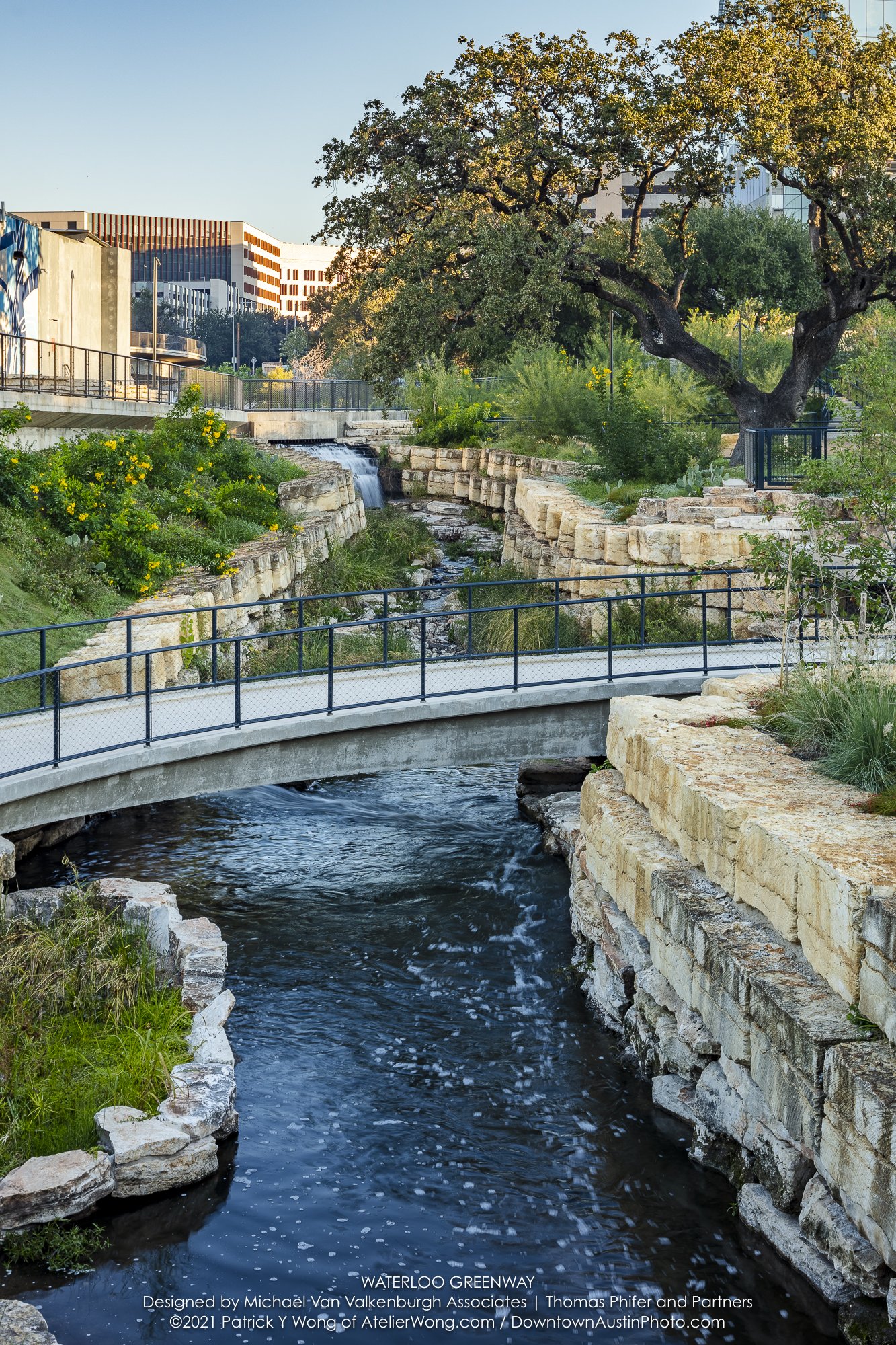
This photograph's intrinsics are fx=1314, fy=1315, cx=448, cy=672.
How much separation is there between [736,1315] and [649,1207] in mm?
973

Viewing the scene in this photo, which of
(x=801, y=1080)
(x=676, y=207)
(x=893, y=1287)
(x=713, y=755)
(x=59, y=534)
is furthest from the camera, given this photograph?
(x=676, y=207)

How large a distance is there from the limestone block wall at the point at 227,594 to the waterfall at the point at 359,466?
3.60 metres

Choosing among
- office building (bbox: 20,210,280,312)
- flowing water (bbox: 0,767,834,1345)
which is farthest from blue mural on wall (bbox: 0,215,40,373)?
office building (bbox: 20,210,280,312)

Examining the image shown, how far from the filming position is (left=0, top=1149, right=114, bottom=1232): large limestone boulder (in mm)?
6695

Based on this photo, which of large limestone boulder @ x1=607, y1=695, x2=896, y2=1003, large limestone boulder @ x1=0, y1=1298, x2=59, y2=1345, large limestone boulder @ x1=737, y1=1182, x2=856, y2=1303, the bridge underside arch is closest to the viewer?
large limestone boulder @ x1=0, y1=1298, x2=59, y2=1345

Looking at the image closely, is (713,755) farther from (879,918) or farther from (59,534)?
(59,534)

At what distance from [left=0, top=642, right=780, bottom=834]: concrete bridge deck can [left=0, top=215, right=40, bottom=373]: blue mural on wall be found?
884 inches

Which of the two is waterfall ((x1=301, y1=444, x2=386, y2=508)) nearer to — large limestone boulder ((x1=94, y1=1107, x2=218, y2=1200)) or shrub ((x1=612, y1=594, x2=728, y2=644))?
shrub ((x1=612, y1=594, x2=728, y2=644))

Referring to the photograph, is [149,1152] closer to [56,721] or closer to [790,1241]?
[790,1241]

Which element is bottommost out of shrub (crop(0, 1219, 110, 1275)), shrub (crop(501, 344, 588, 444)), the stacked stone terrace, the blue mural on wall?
shrub (crop(0, 1219, 110, 1275))

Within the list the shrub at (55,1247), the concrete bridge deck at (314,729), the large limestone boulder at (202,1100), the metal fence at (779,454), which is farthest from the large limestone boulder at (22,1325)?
the metal fence at (779,454)

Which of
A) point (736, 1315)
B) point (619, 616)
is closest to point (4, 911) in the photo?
point (736, 1315)

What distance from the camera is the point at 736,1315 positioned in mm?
6352

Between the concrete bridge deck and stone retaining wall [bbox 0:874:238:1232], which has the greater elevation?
the concrete bridge deck
